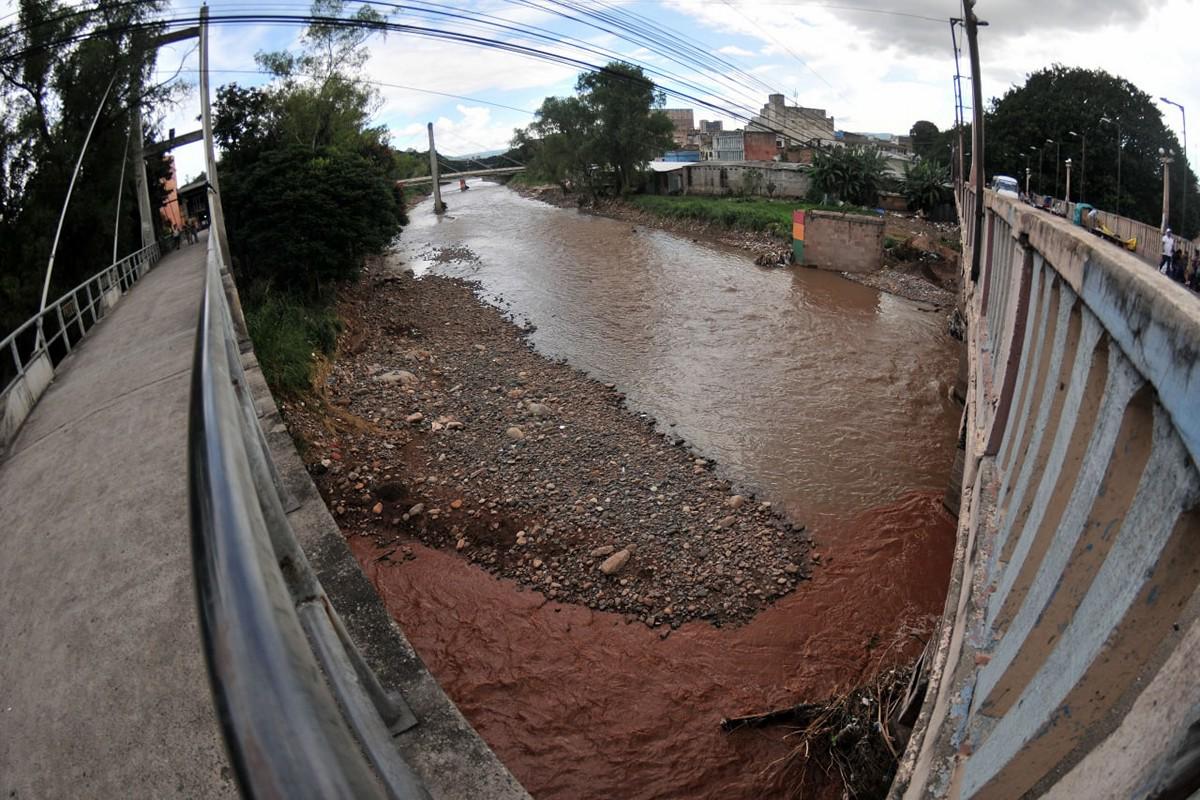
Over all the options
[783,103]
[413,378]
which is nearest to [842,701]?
[413,378]

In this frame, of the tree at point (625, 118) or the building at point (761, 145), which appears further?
the building at point (761, 145)

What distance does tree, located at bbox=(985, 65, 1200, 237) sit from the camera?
28.4m

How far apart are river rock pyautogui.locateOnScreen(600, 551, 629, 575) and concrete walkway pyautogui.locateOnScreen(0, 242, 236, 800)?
3.96m

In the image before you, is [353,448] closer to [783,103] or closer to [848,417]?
[848,417]

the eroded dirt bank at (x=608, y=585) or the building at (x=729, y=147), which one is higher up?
the building at (x=729, y=147)

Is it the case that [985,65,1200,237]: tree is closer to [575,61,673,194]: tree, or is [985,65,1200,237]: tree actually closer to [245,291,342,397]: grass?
[575,61,673,194]: tree

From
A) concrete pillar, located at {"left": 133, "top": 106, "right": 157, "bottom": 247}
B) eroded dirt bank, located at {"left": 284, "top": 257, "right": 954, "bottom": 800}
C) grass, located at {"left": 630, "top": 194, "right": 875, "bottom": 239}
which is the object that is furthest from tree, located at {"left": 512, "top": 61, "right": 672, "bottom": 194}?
eroded dirt bank, located at {"left": 284, "top": 257, "right": 954, "bottom": 800}

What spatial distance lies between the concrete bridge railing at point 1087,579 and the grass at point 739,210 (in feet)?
79.6

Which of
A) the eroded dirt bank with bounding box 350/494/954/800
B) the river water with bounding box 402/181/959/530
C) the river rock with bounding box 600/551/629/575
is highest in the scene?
the river water with bounding box 402/181/959/530

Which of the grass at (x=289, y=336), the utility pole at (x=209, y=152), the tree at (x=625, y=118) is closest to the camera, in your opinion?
the grass at (x=289, y=336)

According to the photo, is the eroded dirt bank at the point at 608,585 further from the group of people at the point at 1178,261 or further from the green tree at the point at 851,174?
the green tree at the point at 851,174

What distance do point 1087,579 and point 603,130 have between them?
41.5 meters

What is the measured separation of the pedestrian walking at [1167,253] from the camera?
715 centimetres

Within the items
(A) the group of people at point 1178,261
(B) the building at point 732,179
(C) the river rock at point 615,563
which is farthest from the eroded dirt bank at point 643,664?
(B) the building at point 732,179
